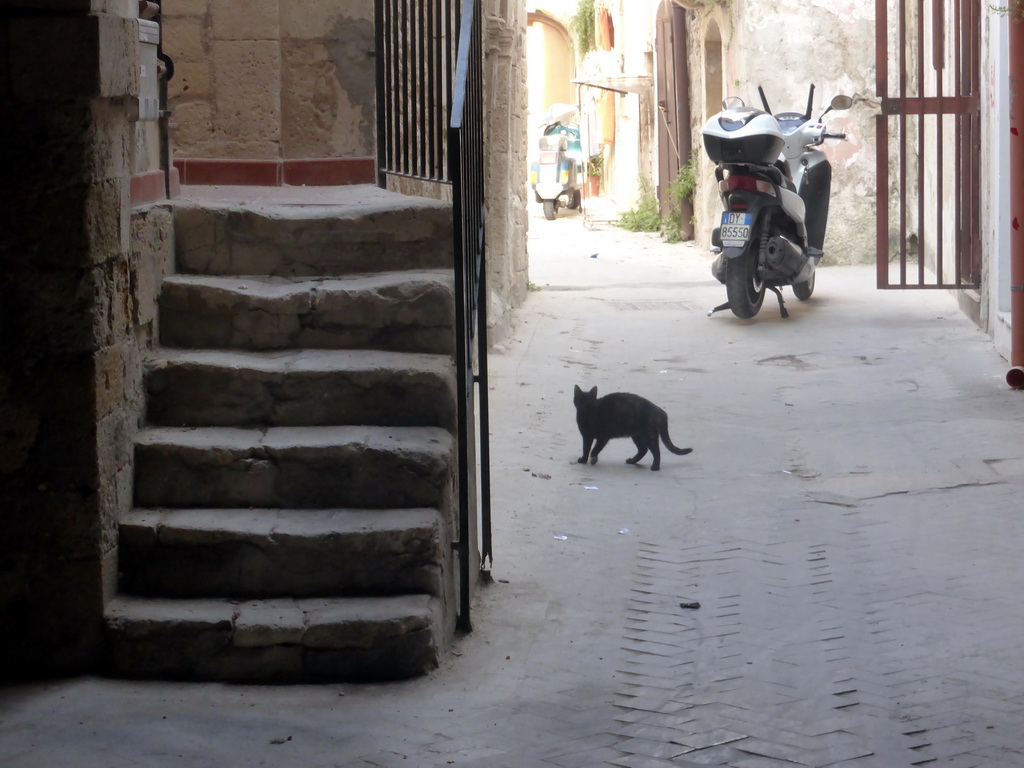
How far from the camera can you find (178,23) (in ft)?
20.4

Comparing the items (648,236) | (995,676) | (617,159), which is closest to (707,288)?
(648,236)

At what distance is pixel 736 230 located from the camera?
10.0 metres

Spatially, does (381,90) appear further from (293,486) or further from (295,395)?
(293,486)

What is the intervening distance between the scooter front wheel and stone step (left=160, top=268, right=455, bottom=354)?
6424 millimetres

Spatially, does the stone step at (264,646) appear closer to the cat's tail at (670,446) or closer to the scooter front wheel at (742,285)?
the cat's tail at (670,446)

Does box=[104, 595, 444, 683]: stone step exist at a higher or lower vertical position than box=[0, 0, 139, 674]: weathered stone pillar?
lower

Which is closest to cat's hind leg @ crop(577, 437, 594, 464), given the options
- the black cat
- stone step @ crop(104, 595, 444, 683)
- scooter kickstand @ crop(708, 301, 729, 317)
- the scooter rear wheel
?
the black cat

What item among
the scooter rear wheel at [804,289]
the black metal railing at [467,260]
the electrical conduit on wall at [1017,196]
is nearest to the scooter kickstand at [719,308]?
the scooter rear wheel at [804,289]

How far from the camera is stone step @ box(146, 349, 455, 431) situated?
3803 millimetres

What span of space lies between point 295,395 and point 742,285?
686 cm

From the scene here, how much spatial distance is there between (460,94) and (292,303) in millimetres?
853

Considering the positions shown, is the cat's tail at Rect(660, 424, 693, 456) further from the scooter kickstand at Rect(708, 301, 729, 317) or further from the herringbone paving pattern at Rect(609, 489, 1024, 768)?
the scooter kickstand at Rect(708, 301, 729, 317)

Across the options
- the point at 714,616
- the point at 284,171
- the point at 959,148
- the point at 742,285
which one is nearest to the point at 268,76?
the point at 284,171

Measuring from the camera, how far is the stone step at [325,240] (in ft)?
14.0
